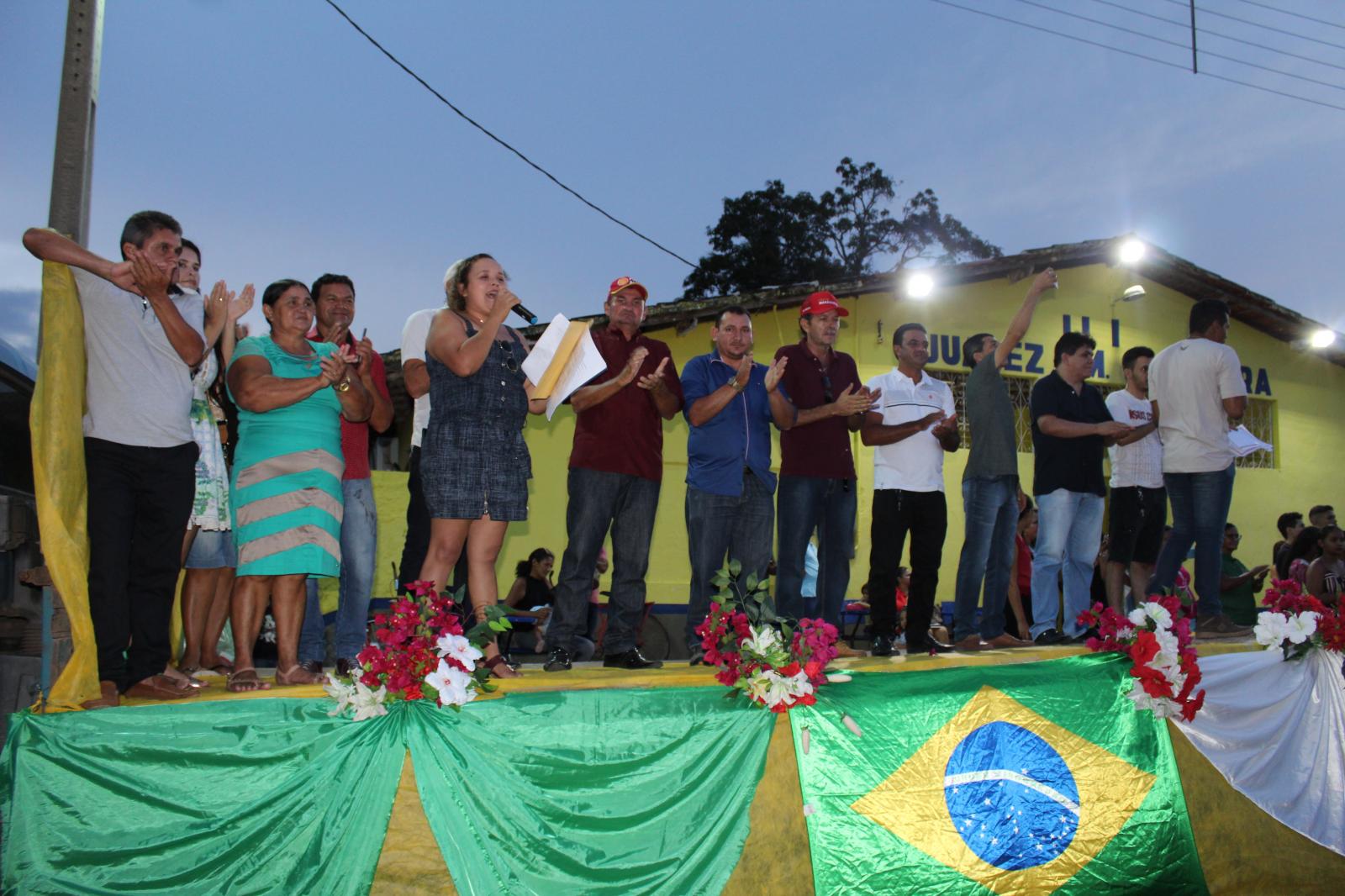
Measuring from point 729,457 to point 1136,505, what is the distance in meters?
2.81

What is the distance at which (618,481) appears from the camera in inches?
189

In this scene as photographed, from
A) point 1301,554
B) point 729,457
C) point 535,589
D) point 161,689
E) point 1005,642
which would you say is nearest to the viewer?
point 161,689

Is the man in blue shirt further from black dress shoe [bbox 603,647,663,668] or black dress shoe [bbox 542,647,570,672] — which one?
black dress shoe [bbox 542,647,570,672]

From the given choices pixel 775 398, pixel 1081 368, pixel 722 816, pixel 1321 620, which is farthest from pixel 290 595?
pixel 1321 620

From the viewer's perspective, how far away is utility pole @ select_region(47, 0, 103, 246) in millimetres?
5652

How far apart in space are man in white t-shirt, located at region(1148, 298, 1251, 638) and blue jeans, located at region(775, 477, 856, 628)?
222 centimetres

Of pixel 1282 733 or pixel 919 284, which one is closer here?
pixel 1282 733

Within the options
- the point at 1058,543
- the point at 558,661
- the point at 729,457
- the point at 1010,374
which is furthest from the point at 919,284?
the point at 558,661

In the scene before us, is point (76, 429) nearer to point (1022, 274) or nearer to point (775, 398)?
point (775, 398)

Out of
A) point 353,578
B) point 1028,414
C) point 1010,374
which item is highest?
point 1010,374

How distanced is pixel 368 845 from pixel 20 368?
7782 millimetres

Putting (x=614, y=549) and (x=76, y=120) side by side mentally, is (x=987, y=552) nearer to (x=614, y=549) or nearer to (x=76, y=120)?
(x=614, y=549)

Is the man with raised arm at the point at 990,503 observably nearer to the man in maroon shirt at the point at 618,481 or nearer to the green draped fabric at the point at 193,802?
the man in maroon shirt at the point at 618,481

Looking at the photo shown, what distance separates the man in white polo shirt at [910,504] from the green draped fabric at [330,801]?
1.84m
